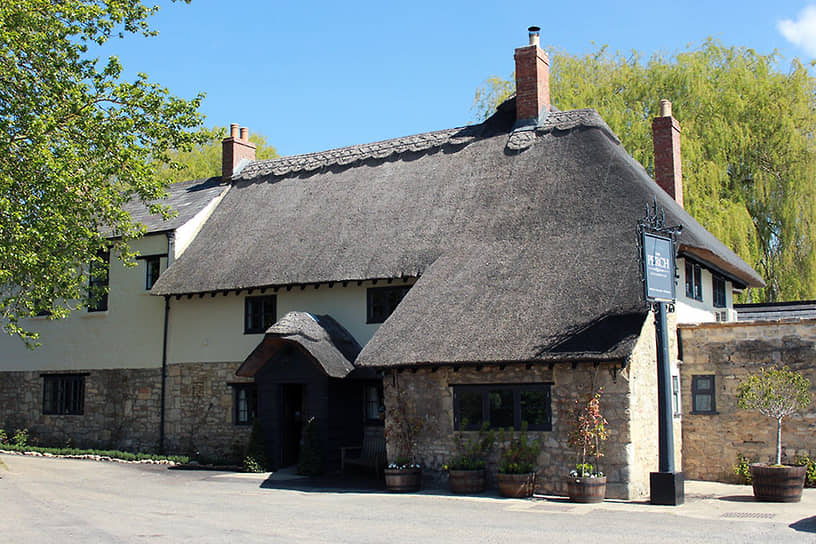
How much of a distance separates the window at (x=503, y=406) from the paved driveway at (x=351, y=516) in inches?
54.0

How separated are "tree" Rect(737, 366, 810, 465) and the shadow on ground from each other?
2637 mm

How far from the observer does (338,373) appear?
17.9 m

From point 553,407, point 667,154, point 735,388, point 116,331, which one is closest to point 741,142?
point 667,154

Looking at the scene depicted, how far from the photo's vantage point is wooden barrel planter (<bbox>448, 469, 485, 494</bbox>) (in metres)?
15.0

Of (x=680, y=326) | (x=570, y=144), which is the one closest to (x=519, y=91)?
(x=570, y=144)

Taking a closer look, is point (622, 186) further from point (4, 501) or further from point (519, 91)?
point (4, 501)

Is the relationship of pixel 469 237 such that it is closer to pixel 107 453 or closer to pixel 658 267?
pixel 658 267

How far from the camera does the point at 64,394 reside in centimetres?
2408

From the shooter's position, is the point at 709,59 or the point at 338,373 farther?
the point at 709,59

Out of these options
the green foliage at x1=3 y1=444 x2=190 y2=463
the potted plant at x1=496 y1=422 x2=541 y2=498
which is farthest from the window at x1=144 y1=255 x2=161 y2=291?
the potted plant at x1=496 y1=422 x2=541 y2=498

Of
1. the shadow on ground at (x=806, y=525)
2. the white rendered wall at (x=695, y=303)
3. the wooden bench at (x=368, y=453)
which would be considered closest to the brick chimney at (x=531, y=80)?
the white rendered wall at (x=695, y=303)

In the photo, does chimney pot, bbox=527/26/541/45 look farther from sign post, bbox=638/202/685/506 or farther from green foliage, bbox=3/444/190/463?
green foliage, bbox=3/444/190/463

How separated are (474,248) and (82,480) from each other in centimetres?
952

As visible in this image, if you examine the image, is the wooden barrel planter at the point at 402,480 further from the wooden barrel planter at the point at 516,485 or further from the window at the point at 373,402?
the window at the point at 373,402
